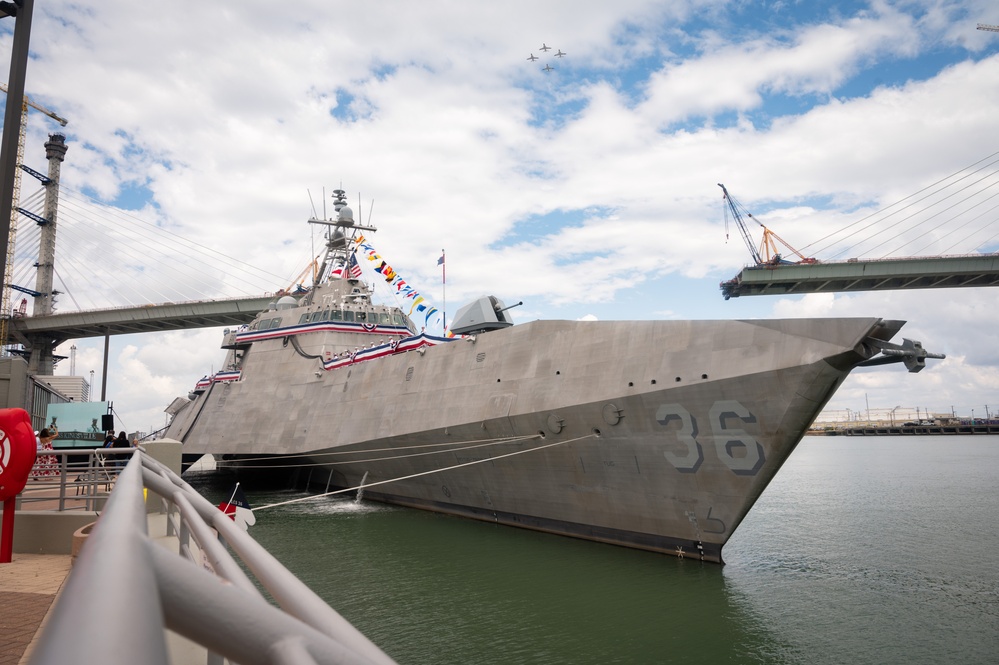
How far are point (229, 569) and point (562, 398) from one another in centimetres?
1196

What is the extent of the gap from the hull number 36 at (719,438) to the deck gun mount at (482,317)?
572 cm

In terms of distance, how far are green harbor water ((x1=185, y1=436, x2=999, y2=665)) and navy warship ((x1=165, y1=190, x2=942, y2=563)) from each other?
2.91 feet

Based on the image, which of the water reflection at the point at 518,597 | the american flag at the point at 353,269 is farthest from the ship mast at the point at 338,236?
the water reflection at the point at 518,597

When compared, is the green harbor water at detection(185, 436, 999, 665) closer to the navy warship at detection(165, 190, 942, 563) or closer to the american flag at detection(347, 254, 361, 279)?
the navy warship at detection(165, 190, 942, 563)

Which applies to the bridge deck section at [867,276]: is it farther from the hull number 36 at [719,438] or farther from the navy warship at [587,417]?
the hull number 36 at [719,438]

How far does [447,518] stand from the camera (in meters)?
16.8

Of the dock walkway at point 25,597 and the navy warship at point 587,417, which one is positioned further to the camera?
the navy warship at point 587,417

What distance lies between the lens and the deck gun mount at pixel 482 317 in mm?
16391

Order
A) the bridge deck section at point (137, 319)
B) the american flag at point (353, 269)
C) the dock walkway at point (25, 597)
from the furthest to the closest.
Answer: the bridge deck section at point (137, 319) → the american flag at point (353, 269) → the dock walkway at point (25, 597)

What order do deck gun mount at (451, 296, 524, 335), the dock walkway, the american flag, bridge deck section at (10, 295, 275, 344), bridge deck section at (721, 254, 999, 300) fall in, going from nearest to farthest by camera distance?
the dock walkway
deck gun mount at (451, 296, 524, 335)
the american flag
bridge deck section at (721, 254, 999, 300)
bridge deck section at (10, 295, 275, 344)

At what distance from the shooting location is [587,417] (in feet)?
42.1

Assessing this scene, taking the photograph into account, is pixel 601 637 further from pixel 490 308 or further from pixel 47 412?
pixel 47 412

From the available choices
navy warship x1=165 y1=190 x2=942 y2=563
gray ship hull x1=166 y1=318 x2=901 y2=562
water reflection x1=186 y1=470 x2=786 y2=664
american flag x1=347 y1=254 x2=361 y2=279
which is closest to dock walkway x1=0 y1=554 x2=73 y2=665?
water reflection x1=186 y1=470 x2=786 y2=664

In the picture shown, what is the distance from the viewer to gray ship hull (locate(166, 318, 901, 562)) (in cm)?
1084
